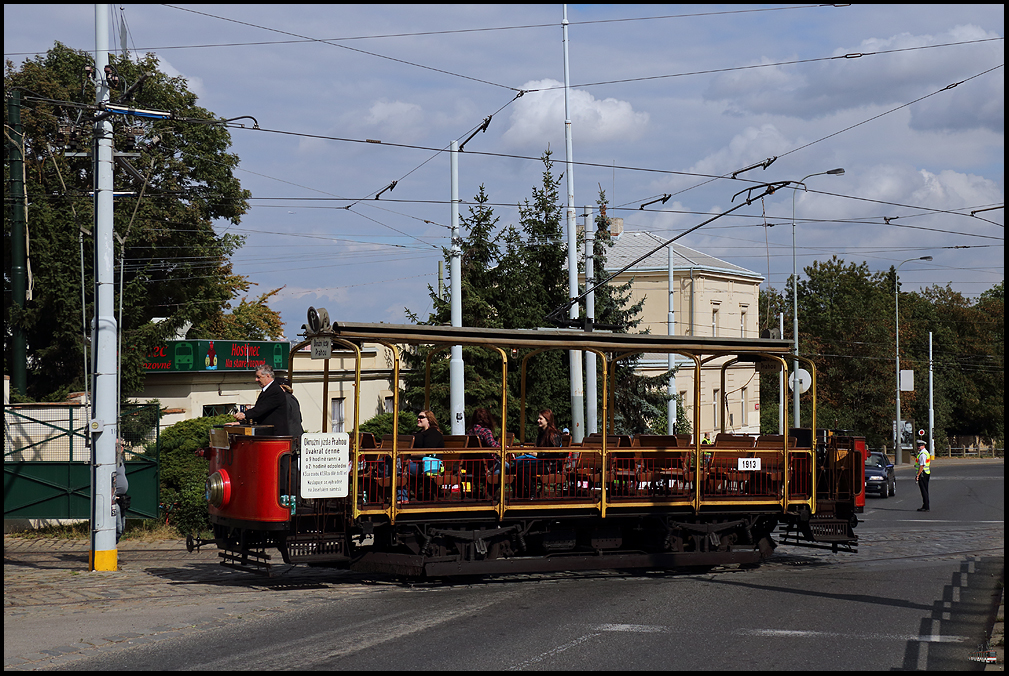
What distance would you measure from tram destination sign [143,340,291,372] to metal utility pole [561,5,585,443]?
12.1 metres

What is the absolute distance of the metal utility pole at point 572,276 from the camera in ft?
67.6

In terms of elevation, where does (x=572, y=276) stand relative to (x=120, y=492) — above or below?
above

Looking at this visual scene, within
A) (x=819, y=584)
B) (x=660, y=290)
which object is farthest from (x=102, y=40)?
(x=660, y=290)

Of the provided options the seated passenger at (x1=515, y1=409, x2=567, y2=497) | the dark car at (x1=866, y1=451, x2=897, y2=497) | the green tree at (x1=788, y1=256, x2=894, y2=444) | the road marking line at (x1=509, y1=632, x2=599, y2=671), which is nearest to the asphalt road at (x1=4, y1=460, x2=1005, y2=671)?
the road marking line at (x1=509, y1=632, x2=599, y2=671)

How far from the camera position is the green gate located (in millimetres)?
16766

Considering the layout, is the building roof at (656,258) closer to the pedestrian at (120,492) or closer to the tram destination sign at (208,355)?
the tram destination sign at (208,355)

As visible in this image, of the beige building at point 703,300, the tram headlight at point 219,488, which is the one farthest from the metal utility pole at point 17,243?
the beige building at point 703,300

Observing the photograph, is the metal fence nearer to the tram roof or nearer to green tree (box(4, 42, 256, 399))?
green tree (box(4, 42, 256, 399))

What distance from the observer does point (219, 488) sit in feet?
38.5

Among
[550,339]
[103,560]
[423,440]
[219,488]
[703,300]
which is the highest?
[703,300]

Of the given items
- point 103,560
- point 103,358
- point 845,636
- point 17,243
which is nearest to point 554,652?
point 845,636

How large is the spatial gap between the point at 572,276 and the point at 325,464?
11.7 meters

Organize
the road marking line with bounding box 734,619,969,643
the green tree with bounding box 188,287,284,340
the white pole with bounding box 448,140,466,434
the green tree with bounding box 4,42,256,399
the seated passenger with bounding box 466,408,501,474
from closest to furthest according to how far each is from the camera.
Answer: the road marking line with bounding box 734,619,969,643
the seated passenger with bounding box 466,408,501,474
the white pole with bounding box 448,140,466,434
the green tree with bounding box 4,42,256,399
the green tree with bounding box 188,287,284,340

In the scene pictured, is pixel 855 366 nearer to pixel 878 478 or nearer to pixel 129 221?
pixel 878 478
